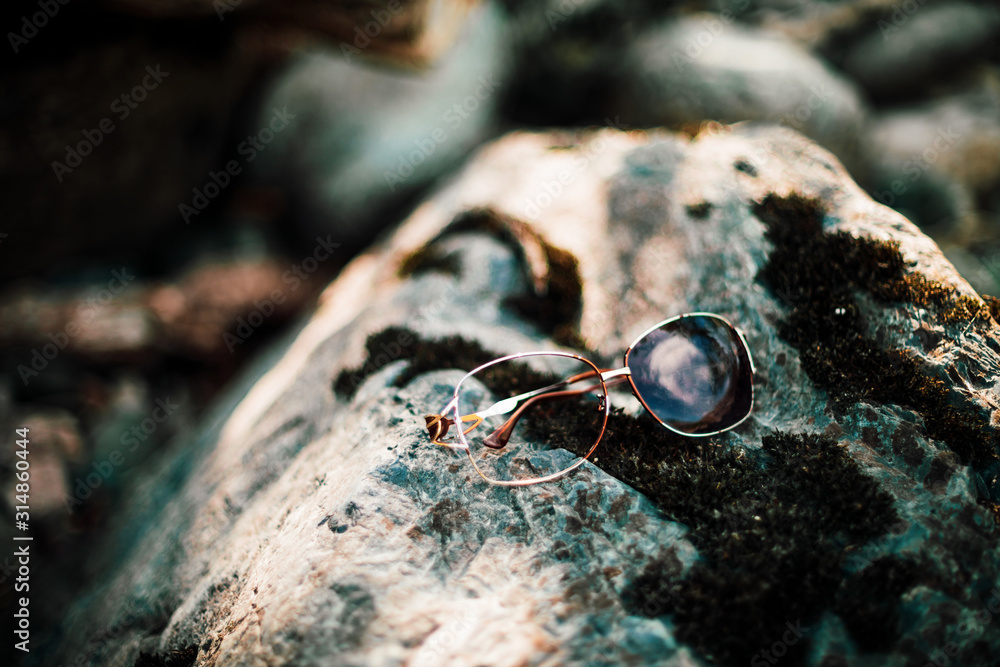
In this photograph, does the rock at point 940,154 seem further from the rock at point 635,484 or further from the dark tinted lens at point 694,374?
the dark tinted lens at point 694,374

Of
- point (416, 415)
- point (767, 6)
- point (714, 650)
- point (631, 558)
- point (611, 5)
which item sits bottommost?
point (416, 415)

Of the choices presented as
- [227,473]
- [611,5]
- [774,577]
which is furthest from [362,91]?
[774,577]

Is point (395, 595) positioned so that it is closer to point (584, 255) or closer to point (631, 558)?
point (631, 558)

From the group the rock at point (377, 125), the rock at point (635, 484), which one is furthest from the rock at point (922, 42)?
the rock at point (377, 125)

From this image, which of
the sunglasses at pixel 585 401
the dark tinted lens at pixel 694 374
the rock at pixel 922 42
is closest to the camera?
the sunglasses at pixel 585 401

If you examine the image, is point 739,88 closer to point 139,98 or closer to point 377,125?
point 377,125

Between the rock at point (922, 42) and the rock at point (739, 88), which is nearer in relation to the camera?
the rock at point (739, 88)

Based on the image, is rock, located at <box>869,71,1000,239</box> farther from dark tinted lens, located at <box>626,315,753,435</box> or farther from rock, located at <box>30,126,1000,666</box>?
dark tinted lens, located at <box>626,315,753,435</box>
